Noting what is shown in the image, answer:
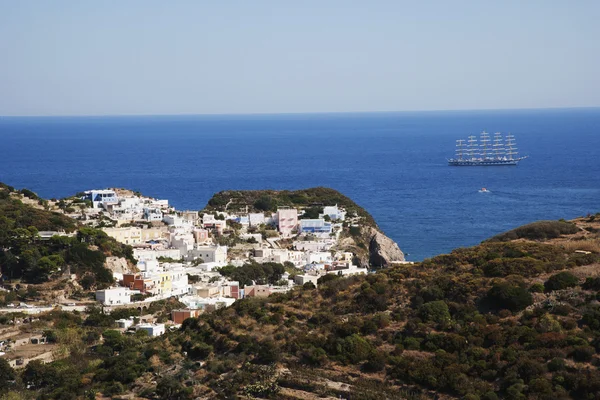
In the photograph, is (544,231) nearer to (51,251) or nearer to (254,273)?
(254,273)

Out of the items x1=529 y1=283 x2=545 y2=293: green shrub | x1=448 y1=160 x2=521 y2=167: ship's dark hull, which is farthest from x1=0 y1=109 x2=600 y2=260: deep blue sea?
x1=529 y1=283 x2=545 y2=293: green shrub

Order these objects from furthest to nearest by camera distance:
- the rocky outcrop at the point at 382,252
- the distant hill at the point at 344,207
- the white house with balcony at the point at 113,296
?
the distant hill at the point at 344,207, the rocky outcrop at the point at 382,252, the white house with balcony at the point at 113,296

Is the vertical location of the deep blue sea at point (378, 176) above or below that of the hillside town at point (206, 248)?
below

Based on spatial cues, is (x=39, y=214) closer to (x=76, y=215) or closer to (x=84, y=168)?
(x=76, y=215)

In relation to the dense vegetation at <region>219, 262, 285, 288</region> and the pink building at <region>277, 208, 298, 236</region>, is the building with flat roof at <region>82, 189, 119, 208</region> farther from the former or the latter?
the dense vegetation at <region>219, 262, 285, 288</region>

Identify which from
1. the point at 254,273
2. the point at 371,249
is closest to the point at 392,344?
the point at 254,273

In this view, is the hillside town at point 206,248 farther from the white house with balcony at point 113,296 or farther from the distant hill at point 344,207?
the distant hill at point 344,207

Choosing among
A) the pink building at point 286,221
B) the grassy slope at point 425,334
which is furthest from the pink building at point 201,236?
the grassy slope at point 425,334

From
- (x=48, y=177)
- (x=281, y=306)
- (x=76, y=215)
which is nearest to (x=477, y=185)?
(x=48, y=177)
